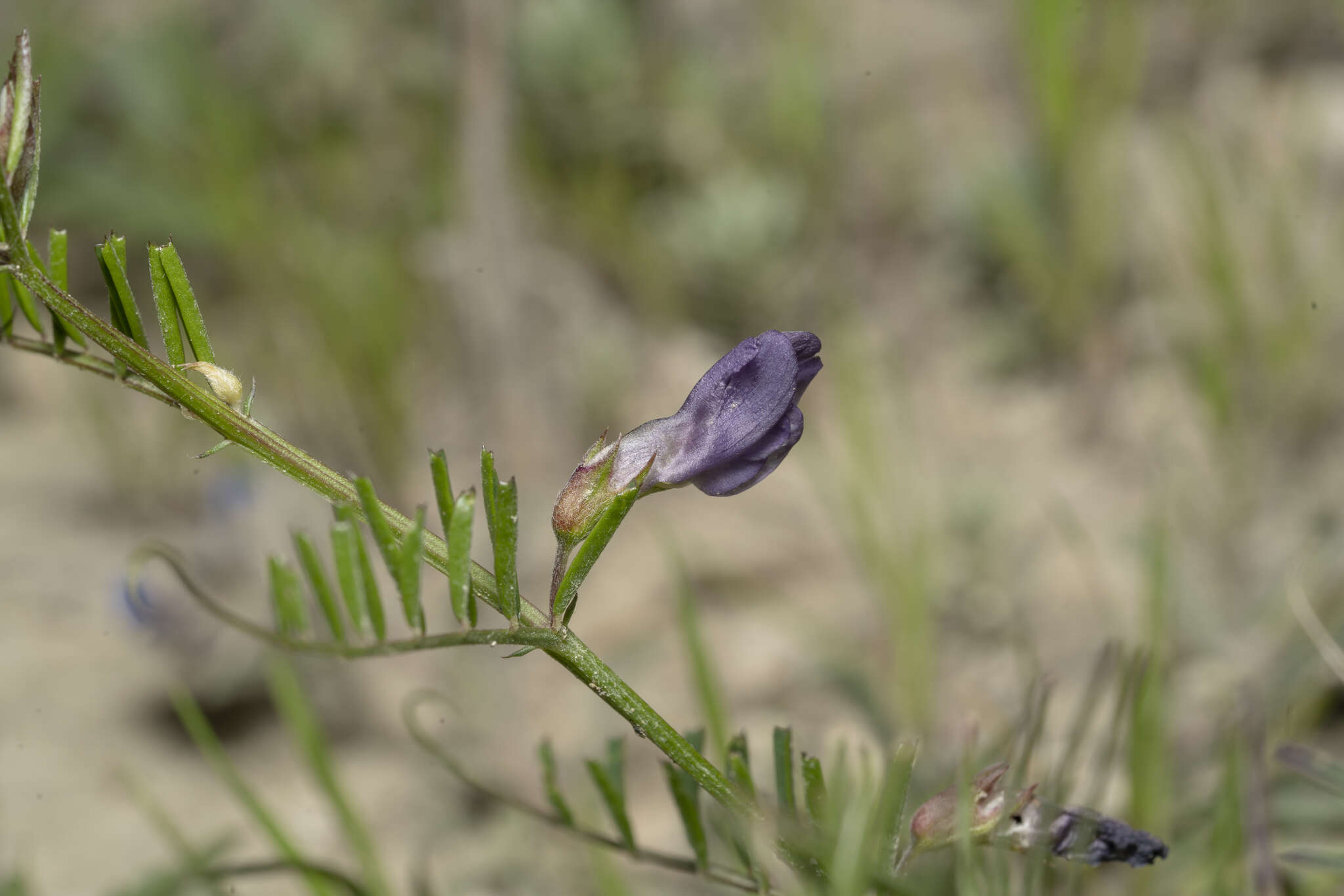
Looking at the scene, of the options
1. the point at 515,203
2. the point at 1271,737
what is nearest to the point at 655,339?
the point at 515,203

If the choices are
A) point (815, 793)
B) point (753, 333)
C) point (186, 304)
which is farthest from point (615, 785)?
point (753, 333)

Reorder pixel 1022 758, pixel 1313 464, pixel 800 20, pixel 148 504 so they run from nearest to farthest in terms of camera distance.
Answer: pixel 1022 758 → pixel 1313 464 → pixel 148 504 → pixel 800 20

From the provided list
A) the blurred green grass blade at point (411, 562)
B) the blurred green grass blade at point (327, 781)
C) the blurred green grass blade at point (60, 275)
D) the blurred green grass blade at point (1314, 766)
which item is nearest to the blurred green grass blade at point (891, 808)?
the blurred green grass blade at point (411, 562)

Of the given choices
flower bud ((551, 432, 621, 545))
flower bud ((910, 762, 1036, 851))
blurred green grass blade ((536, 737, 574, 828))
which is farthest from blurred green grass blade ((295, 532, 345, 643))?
flower bud ((910, 762, 1036, 851))

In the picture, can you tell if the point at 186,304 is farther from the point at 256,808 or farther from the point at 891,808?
the point at 256,808

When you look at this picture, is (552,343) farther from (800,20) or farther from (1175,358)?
(1175,358)
